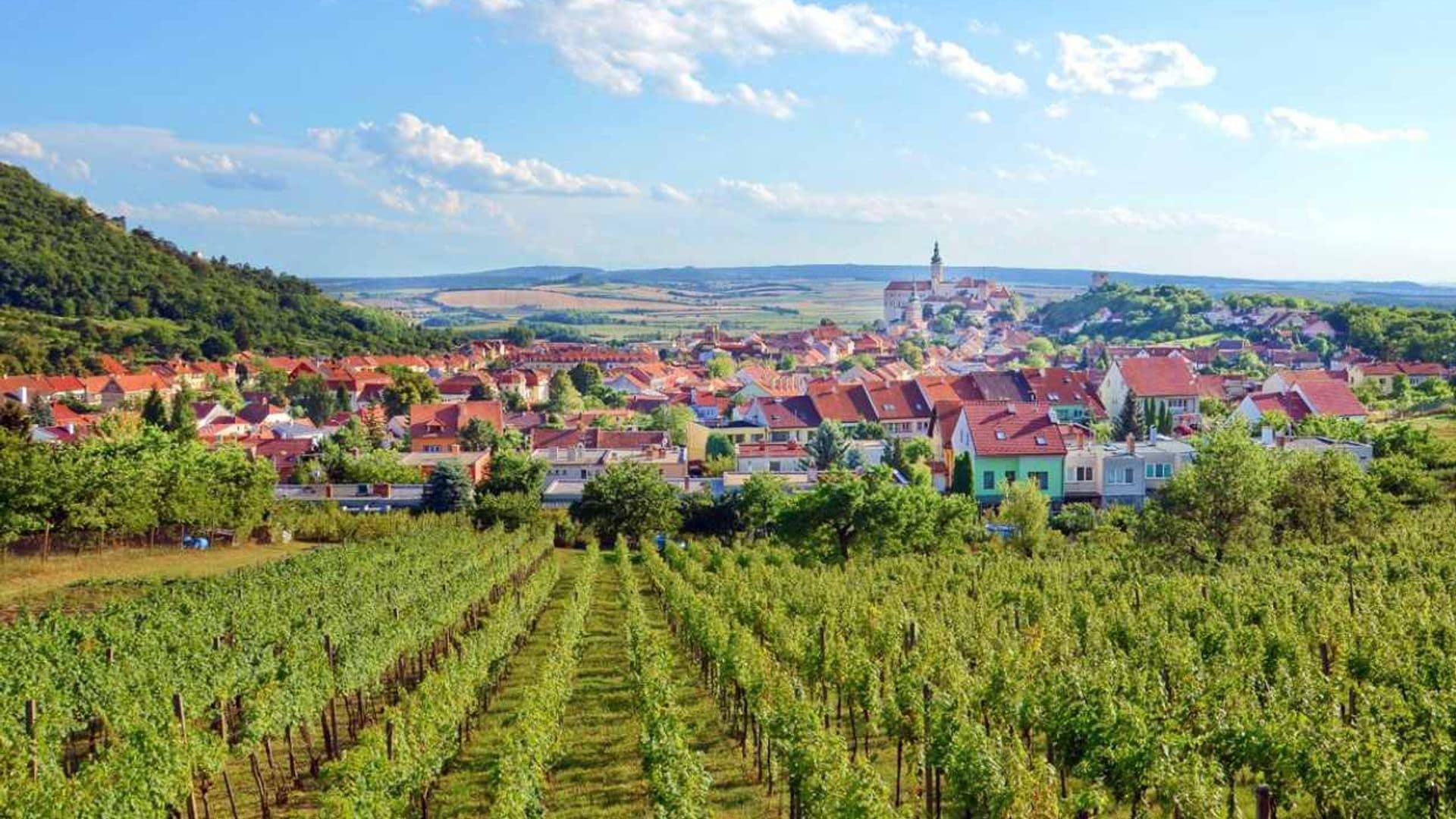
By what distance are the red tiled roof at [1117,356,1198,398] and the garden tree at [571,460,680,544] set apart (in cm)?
5192

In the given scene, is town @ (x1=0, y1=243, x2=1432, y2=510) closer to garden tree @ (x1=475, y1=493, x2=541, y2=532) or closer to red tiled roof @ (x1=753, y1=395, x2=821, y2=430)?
red tiled roof @ (x1=753, y1=395, x2=821, y2=430)

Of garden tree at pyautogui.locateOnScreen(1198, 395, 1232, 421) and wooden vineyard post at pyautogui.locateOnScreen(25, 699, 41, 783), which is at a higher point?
wooden vineyard post at pyautogui.locateOnScreen(25, 699, 41, 783)

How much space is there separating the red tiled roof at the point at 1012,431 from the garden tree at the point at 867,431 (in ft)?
70.0

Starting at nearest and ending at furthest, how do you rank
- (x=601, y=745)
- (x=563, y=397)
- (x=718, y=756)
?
(x=718, y=756)
(x=601, y=745)
(x=563, y=397)

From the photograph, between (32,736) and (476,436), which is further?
(476,436)

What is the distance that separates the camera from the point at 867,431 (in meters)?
73.2

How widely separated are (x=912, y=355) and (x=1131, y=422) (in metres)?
95.3

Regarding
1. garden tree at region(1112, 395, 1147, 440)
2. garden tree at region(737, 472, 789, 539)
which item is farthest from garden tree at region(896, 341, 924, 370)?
garden tree at region(737, 472, 789, 539)

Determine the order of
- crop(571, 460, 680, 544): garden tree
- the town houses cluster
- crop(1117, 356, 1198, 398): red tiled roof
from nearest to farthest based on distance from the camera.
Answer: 1. crop(571, 460, 680, 544): garden tree
2. the town houses cluster
3. crop(1117, 356, 1198, 398): red tiled roof

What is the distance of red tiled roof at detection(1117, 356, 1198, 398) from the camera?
84.0 metres

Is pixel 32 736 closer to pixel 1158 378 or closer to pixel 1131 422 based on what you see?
pixel 1131 422

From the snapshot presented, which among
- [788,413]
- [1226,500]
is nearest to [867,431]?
[788,413]

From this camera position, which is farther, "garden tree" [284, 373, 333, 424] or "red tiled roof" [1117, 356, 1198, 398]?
"garden tree" [284, 373, 333, 424]

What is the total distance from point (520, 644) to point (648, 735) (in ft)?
39.7
